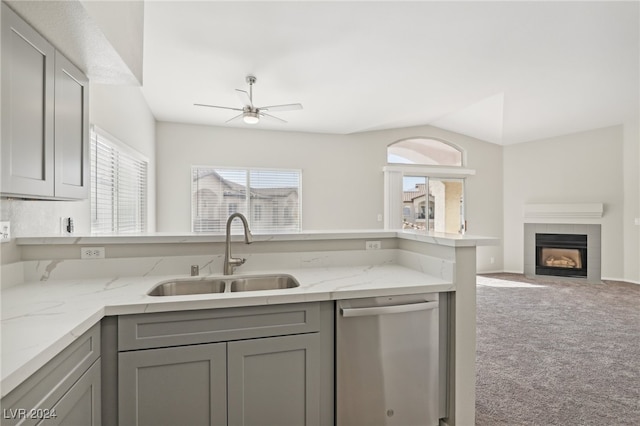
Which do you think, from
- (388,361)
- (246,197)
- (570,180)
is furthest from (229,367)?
(570,180)

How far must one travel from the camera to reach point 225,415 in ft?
4.92

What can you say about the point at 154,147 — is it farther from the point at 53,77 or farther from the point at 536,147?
the point at 536,147

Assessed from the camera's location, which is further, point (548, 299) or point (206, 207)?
point (206, 207)

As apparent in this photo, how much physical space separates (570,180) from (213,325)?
7.22 metres

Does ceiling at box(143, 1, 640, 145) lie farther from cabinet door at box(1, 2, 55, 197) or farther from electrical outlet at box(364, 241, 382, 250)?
electrical outlet at box(364, 241, 382, 250)

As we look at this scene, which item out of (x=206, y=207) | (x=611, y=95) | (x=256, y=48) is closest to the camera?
(x=256, y=48)

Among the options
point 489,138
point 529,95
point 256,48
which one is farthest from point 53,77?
point 489,138

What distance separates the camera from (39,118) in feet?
4.75

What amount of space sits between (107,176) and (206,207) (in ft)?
7.35

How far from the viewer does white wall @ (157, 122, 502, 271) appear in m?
5.55

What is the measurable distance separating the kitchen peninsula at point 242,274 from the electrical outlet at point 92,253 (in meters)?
0.02

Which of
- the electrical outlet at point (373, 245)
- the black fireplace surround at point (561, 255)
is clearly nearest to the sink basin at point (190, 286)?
→ the electrical outlet at point (373, 245)

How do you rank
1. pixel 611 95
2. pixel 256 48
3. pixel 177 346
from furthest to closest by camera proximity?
pixel 611 95, pixel 256 48, pixel 177 346

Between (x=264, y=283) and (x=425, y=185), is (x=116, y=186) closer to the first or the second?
(x=264, y=283)
